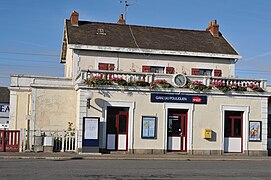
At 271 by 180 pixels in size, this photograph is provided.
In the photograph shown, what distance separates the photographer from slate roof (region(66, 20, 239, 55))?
99.7 feet

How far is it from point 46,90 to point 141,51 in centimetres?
677

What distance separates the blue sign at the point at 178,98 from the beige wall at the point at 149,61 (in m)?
5.11

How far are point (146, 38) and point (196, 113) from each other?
27.9ft

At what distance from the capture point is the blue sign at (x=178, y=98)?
25.1 m

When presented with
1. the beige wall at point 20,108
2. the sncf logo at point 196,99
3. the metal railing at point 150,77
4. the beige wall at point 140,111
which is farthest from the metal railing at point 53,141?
the sncf logo at point 196,99

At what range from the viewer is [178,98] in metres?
25.3

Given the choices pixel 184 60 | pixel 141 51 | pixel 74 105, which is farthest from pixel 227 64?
pixel 74 105

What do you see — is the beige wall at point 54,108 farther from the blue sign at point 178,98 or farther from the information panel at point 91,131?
the blue sign at point 178,98

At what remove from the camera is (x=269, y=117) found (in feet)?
97.6

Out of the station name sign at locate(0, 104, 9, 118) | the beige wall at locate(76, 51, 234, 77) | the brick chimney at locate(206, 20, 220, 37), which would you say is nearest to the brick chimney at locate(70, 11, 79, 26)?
the beige wall at locate(76, 51, 234, 77)

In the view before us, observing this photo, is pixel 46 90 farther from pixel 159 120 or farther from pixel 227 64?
pixel 227 64

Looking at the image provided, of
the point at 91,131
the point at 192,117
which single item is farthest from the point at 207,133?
the point at 91,131

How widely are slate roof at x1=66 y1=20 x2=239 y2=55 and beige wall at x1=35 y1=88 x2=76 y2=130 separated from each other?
12.3 feet

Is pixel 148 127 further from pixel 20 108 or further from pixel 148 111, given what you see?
pixel 20 108
